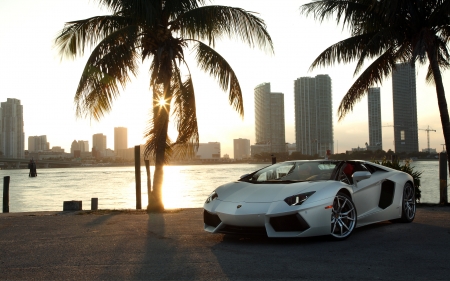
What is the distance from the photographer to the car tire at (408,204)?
8.19 metres

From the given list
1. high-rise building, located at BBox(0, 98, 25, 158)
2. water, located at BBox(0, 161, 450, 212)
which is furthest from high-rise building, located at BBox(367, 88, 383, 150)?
high-rise building, located at BBox(0, 98, 25, 158)

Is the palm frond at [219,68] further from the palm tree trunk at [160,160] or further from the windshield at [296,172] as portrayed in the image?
the windshield at [296,172]

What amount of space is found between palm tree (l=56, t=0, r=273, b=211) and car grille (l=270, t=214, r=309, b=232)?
6022mm

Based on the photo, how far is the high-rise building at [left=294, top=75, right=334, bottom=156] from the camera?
109 ft

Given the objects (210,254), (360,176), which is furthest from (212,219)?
(360,176)

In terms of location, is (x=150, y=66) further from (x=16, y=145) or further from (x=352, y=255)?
(x=16, y=145)

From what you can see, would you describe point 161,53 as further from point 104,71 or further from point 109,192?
point 109,192

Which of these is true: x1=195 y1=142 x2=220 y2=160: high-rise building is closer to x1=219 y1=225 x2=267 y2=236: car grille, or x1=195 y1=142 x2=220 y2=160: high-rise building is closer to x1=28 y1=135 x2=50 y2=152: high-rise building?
x1=219 y1=225 x2=267 y2=236: car grille

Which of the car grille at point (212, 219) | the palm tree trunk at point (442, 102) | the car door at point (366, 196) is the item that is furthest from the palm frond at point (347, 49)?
the car grille at point (212, 219)

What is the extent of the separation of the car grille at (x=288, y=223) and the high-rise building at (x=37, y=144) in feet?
407

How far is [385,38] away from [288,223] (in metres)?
9.88

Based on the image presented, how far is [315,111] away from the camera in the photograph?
122 feet

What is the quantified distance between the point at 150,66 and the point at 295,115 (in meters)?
33.6

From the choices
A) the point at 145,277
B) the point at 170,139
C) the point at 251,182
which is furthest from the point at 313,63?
the point at 145,277
